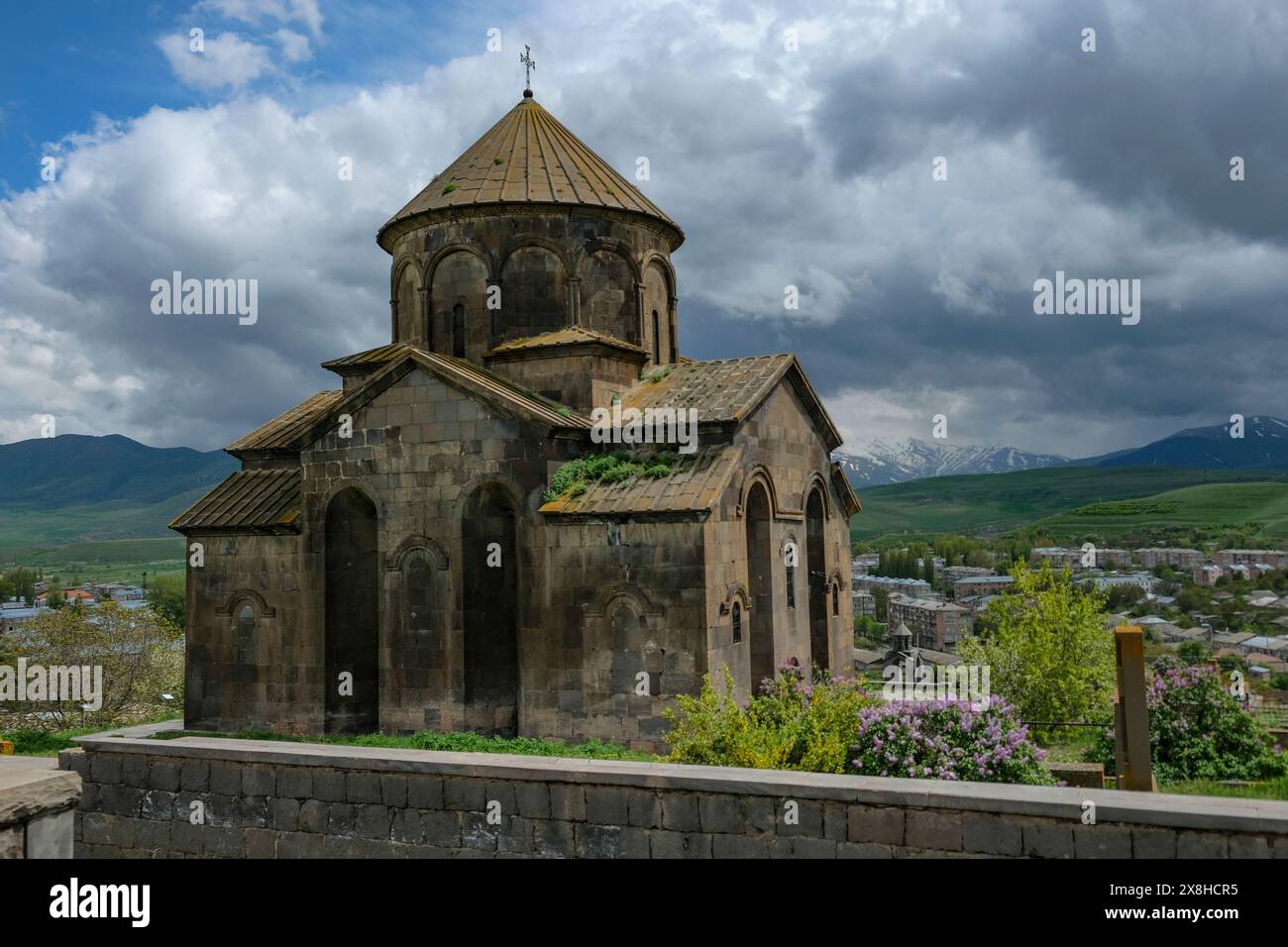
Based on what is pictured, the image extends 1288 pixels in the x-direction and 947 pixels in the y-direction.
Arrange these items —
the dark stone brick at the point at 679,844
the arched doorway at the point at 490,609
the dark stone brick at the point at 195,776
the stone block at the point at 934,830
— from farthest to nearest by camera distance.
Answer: the arched doorway at the point at 490,609 < the dark stone brick at the point at 195,776 < the dark stone brick at the point at 679,844 < the stone block at the point at 934,830

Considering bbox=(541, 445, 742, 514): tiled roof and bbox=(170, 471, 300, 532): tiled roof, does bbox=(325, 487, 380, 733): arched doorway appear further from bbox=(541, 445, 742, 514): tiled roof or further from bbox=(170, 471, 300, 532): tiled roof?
bbox=(541, 445, 742, 514): tiled roof

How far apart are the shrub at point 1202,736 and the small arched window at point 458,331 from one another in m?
11.1

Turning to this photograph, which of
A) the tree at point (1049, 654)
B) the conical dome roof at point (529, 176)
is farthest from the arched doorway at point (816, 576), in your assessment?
the conical dome roof at point (529, 176)

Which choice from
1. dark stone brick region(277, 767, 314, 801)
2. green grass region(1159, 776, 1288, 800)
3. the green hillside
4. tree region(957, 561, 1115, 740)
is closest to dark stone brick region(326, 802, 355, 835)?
dark stone brick region(277, 767, 314, 801)

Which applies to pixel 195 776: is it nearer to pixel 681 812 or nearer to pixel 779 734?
pixel 681 812

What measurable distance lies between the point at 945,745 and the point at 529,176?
11.8 meters

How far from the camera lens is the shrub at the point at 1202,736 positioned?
9766mm

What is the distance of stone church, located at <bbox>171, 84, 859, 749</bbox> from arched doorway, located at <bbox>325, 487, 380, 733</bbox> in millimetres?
31

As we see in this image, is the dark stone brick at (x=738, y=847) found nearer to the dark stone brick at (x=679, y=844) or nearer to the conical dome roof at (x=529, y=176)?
the dark stone brick at (x=679, y=844)

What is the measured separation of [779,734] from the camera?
9148 millimetres

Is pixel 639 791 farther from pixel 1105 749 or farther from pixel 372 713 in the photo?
pixel 372 713
